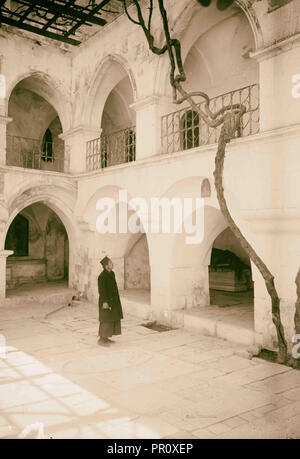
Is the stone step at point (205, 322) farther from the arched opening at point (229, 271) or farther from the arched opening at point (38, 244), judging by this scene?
the arched opening at point (38, 244)

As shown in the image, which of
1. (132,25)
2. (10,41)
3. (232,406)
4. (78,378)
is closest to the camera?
(232,406)

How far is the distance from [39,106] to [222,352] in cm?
1165

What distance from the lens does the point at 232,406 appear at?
15.5 feet

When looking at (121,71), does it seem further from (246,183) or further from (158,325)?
(158,325)

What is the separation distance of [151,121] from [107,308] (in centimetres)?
447

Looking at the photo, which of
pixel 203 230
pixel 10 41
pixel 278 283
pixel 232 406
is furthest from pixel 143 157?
pixel 232 406

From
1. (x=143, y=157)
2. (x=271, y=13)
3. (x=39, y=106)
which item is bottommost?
(x=143, y=157)

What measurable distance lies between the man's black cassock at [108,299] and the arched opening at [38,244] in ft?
25.3

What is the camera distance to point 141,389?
209 inches

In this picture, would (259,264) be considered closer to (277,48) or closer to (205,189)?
(205,189)

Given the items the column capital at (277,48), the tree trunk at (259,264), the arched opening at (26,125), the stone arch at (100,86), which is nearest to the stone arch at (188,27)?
the column capital at (277,48)

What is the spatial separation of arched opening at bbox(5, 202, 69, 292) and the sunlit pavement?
6953mm

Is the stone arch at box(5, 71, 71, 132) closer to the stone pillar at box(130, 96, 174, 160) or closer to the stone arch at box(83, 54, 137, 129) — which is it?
the stone arch at box(83, 54, 137, 129)

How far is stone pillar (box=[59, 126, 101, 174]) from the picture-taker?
1247cm
